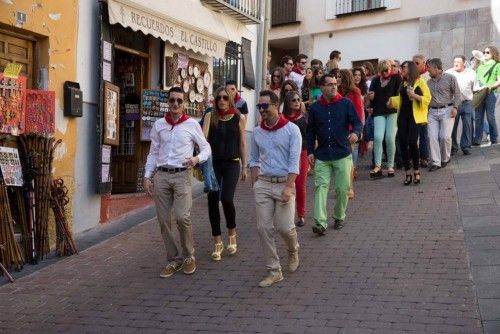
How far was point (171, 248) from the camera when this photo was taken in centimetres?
689

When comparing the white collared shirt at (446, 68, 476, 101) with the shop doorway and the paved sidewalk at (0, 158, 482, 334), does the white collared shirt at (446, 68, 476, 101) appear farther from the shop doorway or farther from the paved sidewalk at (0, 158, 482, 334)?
the shop doorway

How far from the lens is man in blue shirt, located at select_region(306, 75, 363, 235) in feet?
25.8

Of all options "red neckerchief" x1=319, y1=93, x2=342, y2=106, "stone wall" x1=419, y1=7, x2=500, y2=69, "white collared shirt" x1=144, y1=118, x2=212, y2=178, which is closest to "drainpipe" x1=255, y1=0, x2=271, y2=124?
"stone wall" x1=419, y1=7, x2=500, y2=69

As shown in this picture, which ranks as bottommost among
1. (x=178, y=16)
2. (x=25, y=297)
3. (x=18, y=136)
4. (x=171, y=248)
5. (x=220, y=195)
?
(x=25, y=297)

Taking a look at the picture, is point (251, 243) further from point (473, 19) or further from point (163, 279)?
point (473, 19)

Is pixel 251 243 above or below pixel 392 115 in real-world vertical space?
below

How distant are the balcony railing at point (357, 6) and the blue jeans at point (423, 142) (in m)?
10.7

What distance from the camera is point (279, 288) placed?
6.24 metres

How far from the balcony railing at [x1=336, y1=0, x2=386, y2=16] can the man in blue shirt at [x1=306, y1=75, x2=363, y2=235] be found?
14.4 metres

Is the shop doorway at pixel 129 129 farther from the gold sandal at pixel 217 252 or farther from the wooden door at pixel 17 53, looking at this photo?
the gold sandal at pixel 217 252

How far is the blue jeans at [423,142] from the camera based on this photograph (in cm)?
1107

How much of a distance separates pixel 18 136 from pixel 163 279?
2.33m

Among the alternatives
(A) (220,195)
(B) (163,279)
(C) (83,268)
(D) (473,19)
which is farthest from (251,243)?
(D) (473,19)

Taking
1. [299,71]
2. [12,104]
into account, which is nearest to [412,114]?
[299,71]
